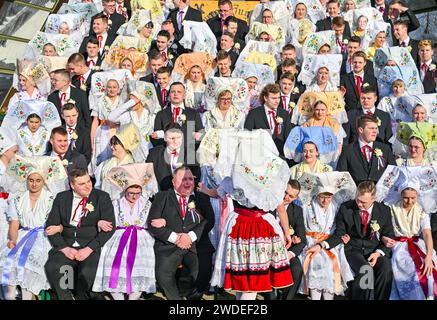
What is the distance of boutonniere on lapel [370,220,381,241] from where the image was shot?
744cm

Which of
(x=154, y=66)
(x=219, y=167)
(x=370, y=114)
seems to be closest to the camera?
(x=219, y=167)

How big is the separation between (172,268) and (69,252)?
39.8 inches

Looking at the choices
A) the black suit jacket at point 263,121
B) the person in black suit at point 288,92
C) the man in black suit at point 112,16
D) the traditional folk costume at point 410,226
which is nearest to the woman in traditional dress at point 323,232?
the traditional folk costume at point 410,226

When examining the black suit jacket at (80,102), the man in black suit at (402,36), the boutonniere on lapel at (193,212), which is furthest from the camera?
the man in black suit at (402,36)

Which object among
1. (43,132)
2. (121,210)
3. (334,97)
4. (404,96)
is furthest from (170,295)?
(404,96)

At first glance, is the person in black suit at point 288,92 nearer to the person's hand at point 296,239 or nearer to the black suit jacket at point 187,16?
the person's hand at point 296,239

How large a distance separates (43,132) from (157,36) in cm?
335

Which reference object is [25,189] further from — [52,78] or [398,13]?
[398,13]

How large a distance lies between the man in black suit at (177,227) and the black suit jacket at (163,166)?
628 mm

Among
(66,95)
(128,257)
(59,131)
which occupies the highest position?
(66,95)

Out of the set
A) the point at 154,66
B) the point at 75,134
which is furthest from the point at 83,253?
the point at 154,66

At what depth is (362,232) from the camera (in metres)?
7.55

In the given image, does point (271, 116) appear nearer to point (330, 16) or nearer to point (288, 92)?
point (288, 92)

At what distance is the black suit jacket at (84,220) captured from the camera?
24.0 ft
